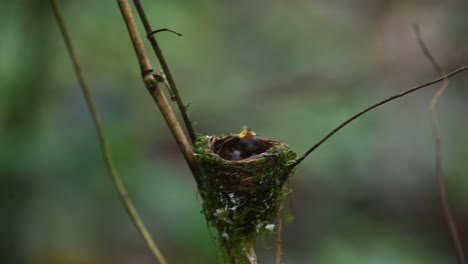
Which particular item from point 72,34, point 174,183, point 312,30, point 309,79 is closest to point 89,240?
point 174,183

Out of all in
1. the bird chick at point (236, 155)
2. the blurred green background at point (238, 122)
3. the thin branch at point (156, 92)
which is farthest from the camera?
the blurred green background at point (238, 122)

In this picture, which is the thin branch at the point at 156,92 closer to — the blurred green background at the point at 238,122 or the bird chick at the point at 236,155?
the bird chick at the point at 236,155

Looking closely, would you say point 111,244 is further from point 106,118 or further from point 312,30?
point 312,30

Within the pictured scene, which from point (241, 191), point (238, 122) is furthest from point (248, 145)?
point (238, 122)

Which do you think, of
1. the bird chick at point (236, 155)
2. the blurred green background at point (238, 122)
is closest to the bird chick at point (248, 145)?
the bird chick at point (236, 155)

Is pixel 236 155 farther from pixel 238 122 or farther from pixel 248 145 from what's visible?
pixel 238 122

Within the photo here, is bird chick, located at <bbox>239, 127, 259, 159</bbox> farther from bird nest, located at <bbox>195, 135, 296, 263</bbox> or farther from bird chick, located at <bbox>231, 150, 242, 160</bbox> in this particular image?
bird nest, located at <bbox>195, 135, 296, 263</bbox>

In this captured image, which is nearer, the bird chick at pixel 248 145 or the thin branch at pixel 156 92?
the thin branch at pixel 156 92
